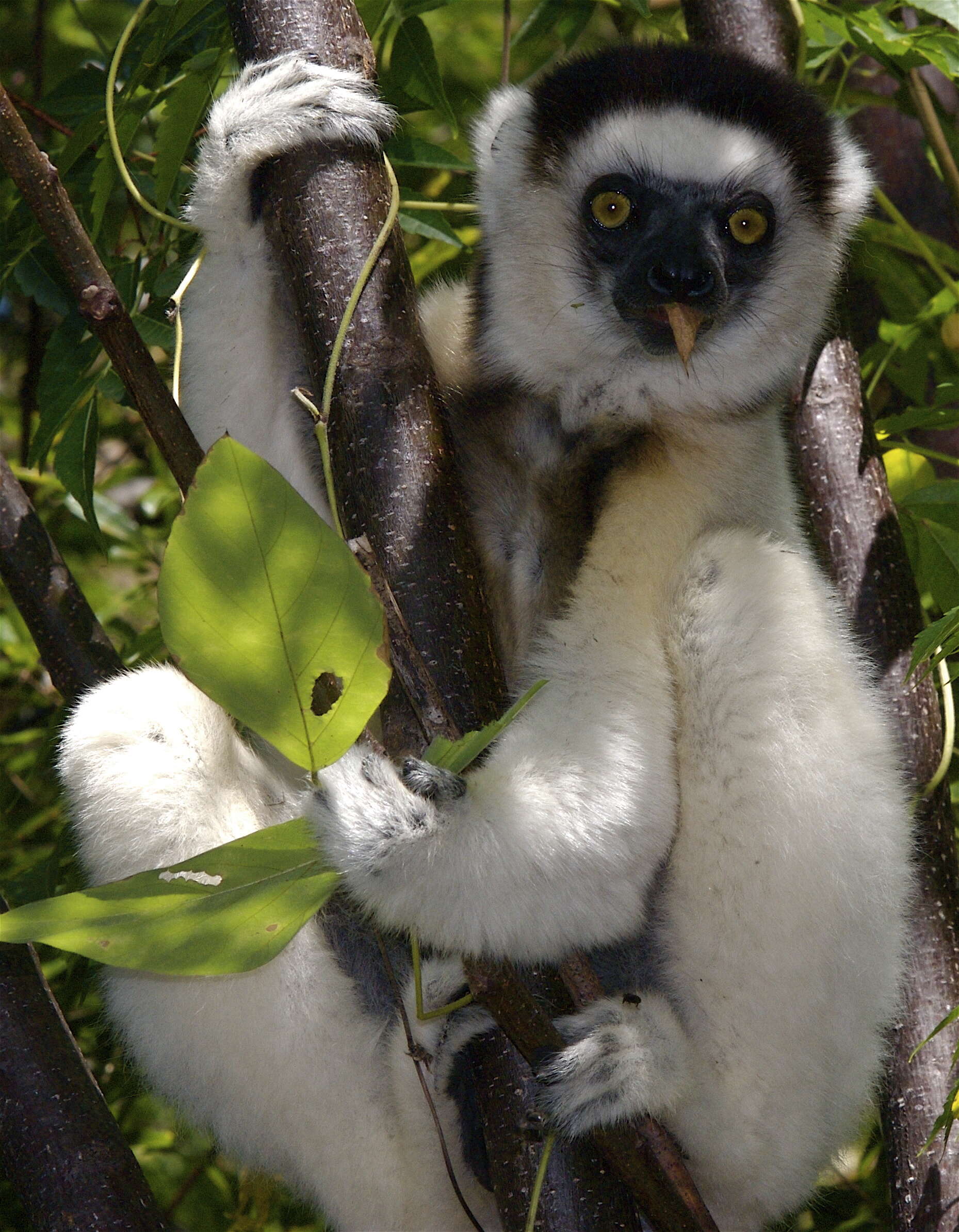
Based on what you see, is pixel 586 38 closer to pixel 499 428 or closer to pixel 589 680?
pixel 499 428

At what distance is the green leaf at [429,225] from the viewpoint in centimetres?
312

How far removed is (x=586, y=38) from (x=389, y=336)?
176 inches

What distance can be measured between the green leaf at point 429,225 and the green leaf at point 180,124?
0.59 m

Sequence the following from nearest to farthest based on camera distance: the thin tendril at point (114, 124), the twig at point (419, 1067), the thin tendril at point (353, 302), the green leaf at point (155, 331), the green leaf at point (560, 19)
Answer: the twig at point (419, 1067) < the thin tendril at point (353, 302) < the thin tendril at point (114, 124) < the green leaf at point (155, 331) < the green leaf at point (560, 19)

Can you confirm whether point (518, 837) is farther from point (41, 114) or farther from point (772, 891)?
point (41, 114)

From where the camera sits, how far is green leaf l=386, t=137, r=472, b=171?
10.2 ft

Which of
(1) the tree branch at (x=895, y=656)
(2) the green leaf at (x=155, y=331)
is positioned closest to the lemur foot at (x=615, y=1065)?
(1) the tree branch at (x=895, y=656)

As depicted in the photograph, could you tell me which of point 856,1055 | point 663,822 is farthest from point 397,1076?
point 856,1055

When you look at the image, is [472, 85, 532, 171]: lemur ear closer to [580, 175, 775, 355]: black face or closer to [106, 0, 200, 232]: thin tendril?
[580, 175, 775, 355]: black face

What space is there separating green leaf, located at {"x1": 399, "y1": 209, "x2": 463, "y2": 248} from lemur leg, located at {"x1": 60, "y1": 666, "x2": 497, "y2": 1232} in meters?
1.37

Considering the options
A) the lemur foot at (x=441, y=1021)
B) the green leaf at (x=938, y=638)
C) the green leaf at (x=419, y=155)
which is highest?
the green leaf at (x=419, y=155)

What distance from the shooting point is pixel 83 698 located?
2.53 meters

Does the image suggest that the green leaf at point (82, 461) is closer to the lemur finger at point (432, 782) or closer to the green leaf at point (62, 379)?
the green leaf at point (62, 379)

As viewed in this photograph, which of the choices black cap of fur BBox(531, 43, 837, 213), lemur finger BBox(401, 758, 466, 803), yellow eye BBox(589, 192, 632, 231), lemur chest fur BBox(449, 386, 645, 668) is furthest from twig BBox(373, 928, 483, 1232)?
black cap of fur BBox(531, 43, 837, 213)
